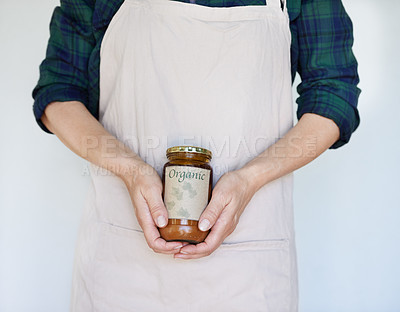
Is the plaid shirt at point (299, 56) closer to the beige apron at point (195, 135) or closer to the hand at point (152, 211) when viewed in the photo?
the beige apron at point (195, 135)

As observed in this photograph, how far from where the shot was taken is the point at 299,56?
38.3 inches

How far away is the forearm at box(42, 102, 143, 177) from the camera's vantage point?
796 mm

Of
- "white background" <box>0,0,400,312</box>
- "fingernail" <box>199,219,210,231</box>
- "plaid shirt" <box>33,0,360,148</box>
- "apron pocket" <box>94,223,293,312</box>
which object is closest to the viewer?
"fingernail" <box>199,219,210,231</box>

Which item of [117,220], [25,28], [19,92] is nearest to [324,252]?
[117,220]

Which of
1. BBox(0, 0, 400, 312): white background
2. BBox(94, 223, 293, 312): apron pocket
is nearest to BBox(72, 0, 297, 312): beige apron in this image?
BBox(94, 223, 293, 312): apron pocket

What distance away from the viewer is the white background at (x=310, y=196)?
1504 millimetres

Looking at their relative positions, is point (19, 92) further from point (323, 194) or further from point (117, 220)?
point (323, 194)

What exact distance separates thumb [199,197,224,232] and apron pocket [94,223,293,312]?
13 cm

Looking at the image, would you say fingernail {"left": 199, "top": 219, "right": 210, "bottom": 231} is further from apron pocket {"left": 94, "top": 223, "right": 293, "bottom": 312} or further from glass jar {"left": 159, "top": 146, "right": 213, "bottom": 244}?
apron pocket {"left": 94, "top": 223, "right": 293, "bottom": 312}

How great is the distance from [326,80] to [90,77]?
525 mm

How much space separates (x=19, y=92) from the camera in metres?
1.54

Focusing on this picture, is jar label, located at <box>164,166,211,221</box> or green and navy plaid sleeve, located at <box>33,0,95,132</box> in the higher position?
green and navy plaid sleeve, located at <box>33,0,95,132</box>

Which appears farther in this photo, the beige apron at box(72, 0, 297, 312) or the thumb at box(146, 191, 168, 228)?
the beige apron at box(72, 0, 297, 312)

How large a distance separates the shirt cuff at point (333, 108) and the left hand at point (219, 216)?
271 mm
